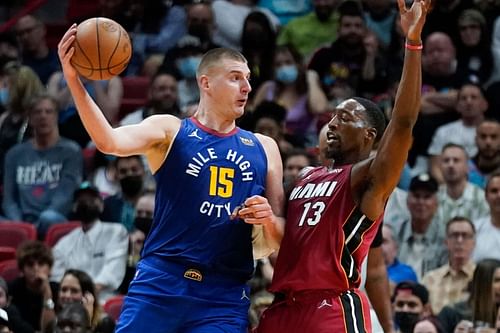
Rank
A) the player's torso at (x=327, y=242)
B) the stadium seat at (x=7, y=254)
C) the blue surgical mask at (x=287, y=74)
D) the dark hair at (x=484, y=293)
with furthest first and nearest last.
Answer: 1. the blue surgical mask at (x=287, y=74)
2. the stadium seat at (x=7, y=254)
3. the dark hair at (x=484, y=293)
4. the player's torso at (x=327, y=242)

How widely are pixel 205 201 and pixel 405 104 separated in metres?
1.26

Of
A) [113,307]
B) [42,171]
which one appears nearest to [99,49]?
[113,307]

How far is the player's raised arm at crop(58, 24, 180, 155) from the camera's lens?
672cm

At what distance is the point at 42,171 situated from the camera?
13.2m

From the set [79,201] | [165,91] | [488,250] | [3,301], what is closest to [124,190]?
[79,201]

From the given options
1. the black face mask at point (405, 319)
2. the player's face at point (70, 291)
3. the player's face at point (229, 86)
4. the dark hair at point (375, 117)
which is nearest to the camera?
the dark hair at point (375, 117)

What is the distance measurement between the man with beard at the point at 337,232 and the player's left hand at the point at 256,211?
30cm

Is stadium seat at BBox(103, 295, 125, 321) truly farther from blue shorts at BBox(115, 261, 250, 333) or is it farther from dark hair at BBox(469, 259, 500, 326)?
blue shorts at BBox(115, 261, 250, 333)

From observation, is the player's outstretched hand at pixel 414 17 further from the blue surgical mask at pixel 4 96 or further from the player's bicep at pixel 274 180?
the blue surgical mask at pixel 4 96

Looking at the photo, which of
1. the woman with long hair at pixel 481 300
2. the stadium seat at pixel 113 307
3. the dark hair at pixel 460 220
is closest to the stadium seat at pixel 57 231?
the stadium seat at pixel 113 307

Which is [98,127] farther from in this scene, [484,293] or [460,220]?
[460,220]

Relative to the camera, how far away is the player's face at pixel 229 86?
7.21 m

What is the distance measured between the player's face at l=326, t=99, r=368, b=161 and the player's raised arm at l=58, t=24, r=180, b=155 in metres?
0.98

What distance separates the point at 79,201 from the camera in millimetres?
12406
